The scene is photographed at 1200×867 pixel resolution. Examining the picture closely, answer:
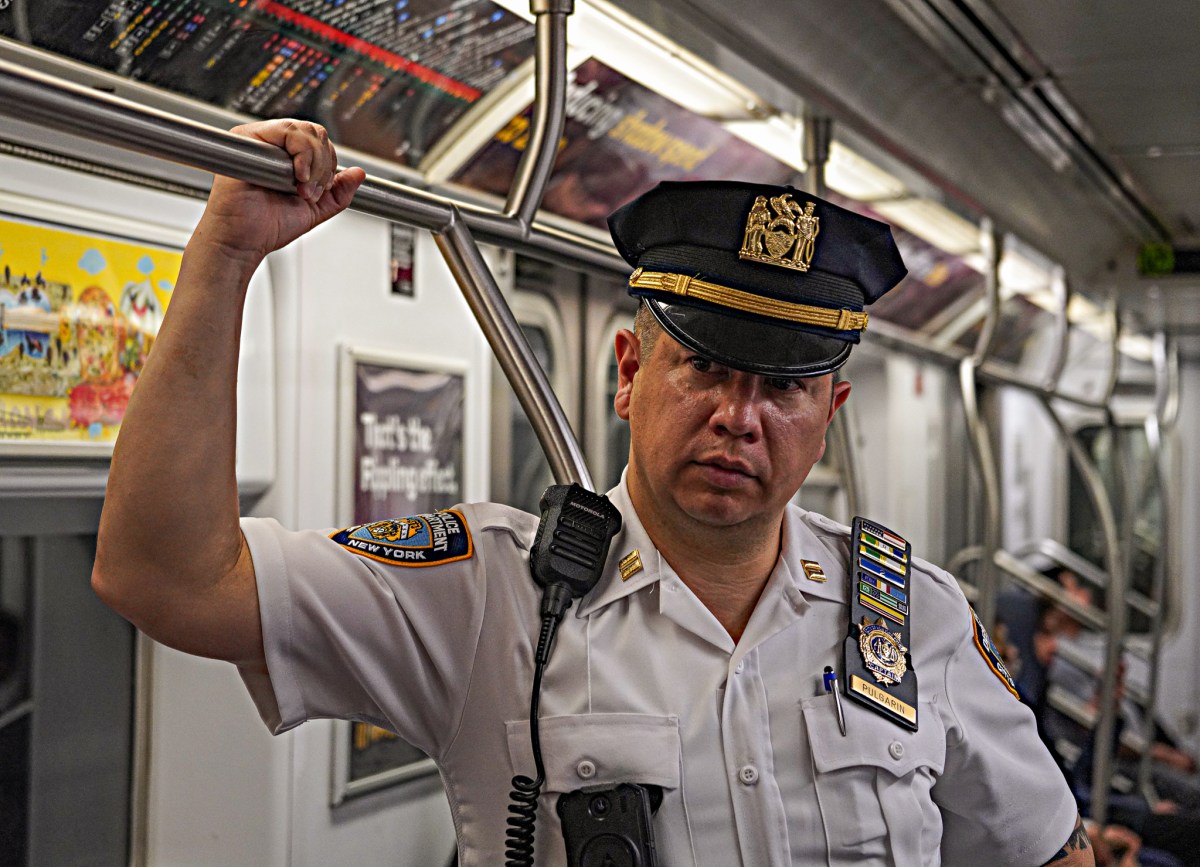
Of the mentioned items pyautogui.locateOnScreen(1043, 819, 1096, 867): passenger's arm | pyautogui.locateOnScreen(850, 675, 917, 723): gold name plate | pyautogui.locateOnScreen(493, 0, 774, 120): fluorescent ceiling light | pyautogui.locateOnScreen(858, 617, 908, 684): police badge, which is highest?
pyautogui.locateOnScreen(493, 0, 774, 120): fluorescent ceiling light

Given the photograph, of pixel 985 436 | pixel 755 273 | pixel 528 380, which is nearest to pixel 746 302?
pixel 755 273

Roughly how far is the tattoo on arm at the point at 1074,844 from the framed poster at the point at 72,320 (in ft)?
5.06

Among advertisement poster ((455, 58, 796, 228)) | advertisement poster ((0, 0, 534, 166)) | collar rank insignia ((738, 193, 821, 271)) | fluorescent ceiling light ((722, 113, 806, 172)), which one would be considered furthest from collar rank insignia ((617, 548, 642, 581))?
fluorescent ceiling light ((722, 113, 806, 172))

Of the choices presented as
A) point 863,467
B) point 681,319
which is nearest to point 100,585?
point 681,319

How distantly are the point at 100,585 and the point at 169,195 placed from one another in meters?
0.91

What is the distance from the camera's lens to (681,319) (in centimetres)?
161

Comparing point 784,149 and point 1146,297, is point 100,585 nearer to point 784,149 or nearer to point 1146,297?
point 784,149

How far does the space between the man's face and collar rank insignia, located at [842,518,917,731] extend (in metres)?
0.20

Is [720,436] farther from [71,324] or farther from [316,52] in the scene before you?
[316,52]

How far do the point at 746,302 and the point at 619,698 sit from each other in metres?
0.52

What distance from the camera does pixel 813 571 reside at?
1.76m

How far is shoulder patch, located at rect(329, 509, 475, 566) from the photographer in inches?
58.9

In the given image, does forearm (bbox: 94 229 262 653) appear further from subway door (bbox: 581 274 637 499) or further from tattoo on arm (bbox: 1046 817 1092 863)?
subway door (bbox: 581 274 637 499)

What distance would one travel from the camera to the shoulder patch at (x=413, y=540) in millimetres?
1495
